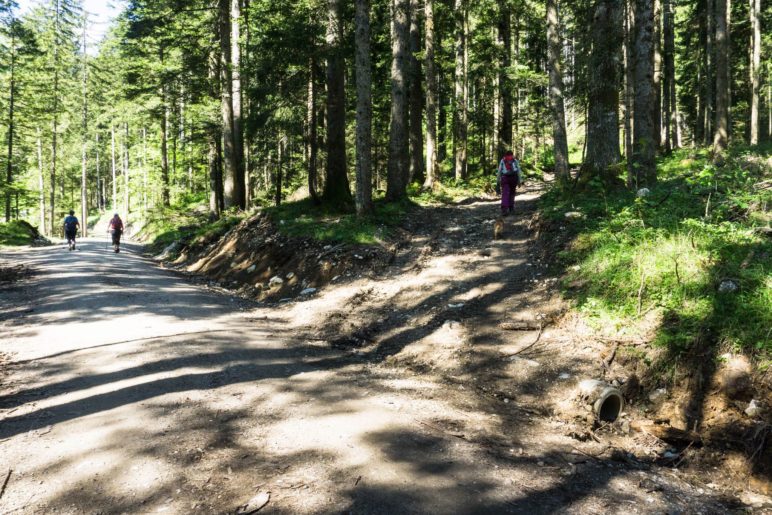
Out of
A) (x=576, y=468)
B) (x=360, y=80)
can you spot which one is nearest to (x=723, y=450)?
(x=576, y=468)

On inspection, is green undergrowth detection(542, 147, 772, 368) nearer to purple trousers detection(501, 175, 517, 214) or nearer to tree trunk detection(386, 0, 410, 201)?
purple trousers detection(501, 175, 517, 214)

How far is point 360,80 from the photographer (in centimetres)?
1245

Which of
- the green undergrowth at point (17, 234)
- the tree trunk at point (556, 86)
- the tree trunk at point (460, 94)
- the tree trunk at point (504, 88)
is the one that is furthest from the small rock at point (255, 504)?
the green undergrowth at point (17, 234)

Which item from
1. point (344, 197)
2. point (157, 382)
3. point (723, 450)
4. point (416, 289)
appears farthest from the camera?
point (344, 197)

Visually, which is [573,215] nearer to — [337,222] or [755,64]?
[337,222]

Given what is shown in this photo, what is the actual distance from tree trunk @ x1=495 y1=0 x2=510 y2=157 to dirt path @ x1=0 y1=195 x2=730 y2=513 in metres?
15.5

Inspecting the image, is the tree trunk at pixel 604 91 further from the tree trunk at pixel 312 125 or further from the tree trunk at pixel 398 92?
the tree trunk at pixel 312 125

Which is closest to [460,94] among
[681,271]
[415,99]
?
[415,99]

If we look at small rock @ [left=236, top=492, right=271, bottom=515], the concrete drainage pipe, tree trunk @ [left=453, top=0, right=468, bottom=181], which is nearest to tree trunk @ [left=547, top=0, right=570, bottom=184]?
tree trunk @ [left=453, top=0, right=468, bottom=181]

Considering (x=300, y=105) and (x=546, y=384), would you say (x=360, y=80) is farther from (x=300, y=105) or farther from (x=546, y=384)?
(x=546, y=384)

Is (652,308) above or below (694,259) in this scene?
below

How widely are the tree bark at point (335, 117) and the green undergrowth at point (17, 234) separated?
21906 mm

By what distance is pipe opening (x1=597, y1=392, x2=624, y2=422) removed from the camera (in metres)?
4.89

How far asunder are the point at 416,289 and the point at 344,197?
6370 mm
